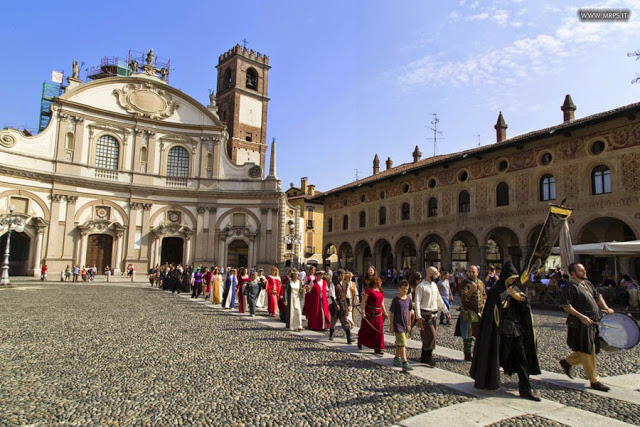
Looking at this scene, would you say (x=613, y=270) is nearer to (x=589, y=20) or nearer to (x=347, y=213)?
(x=589, y=20)

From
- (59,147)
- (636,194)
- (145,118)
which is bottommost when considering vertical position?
(636,194)

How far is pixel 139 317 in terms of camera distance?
1176 centimetres

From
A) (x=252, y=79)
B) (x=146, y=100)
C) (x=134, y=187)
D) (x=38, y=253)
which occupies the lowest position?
(x=38, y=253)

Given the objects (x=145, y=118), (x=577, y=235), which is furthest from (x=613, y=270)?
(x=145, y=118)

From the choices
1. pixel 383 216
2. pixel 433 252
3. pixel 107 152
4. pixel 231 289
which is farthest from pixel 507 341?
pixel 107 152

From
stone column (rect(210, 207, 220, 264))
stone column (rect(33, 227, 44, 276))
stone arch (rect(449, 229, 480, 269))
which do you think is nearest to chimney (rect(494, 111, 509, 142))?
stone arch (rect(449, 229, 480, 269))

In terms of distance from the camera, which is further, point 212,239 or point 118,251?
point 212,239

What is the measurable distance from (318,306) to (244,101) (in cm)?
3748

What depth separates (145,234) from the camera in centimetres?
3403

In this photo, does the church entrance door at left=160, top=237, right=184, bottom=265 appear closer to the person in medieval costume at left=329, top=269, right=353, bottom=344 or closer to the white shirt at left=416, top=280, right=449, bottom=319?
the person in medieval costume at left=329, top=269, right=353, bottom=344

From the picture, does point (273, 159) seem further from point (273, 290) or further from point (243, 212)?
point (273, 290)

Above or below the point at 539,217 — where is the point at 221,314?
below

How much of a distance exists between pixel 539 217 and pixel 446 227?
621 cm

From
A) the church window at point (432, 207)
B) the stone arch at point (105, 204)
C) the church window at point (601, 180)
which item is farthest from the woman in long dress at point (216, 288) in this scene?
the stone arch at point (105, 204)
